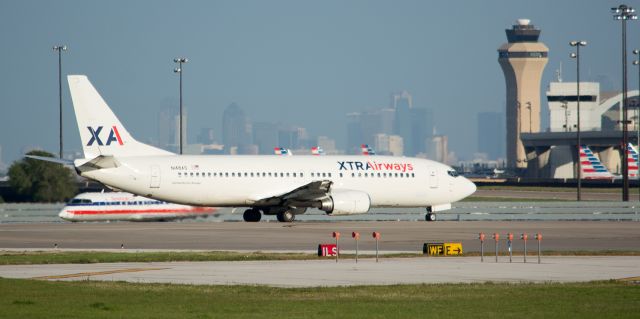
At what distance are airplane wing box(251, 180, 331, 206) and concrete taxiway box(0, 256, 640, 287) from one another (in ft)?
71.2

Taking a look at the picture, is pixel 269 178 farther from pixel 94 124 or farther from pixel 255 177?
pixel 94 124

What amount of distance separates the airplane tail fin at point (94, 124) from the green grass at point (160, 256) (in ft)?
53.6

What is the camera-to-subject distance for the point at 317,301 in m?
21.1

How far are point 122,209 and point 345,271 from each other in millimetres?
29971

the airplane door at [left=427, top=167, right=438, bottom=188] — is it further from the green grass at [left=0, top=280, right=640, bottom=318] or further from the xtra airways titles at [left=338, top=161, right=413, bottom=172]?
the green grass at [left=0, top=280, right=640, bottom=318]

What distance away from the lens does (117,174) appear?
4972 cm

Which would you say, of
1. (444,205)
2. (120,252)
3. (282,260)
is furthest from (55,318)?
(444,205)

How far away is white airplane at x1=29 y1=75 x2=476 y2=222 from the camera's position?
165ft

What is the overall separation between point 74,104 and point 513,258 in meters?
24.3

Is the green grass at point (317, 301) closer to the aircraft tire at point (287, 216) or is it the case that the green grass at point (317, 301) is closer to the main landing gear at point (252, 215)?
the aircraft tire at point (287, 216)

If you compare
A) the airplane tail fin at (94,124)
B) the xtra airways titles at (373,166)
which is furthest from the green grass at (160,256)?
the xtra airways titles at (373,166)

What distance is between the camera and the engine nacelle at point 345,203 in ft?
174

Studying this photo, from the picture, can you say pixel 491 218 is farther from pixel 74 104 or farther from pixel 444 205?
Result: pixel 74 104

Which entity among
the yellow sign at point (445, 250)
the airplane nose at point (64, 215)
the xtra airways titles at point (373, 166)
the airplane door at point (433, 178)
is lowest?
the yellow sign at point (445, 250)
